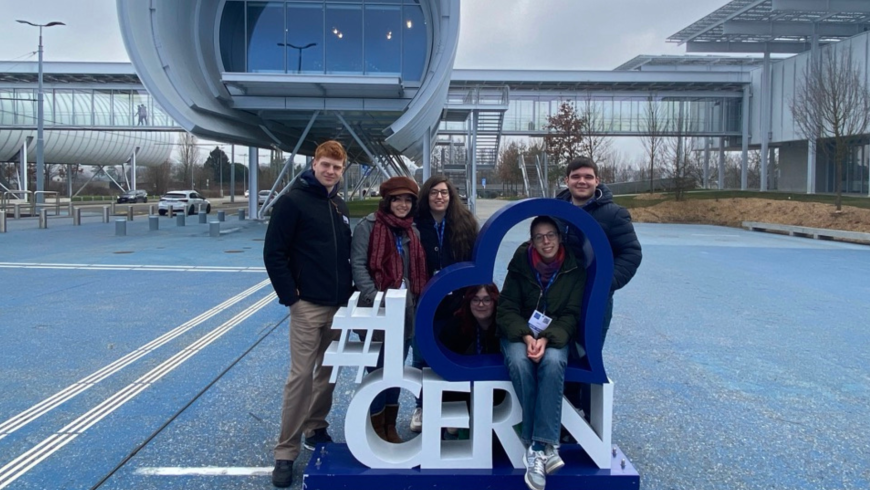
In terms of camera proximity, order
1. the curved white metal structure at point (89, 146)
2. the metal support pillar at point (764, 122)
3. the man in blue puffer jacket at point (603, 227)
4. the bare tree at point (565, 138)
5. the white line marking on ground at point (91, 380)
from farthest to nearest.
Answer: the curved white metal structure at point (89, 146), the metal support pillar at point (764, 122), the bare tree at point (565, 138), the white line marking on ground at point (91, 380), the man in blue puffer jacket at point (603, 227)

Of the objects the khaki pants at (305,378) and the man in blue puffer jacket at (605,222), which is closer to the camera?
the khaki pants at (305,378)

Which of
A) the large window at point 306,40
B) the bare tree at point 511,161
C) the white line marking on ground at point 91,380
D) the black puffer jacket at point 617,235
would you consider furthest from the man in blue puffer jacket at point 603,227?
the bare tree at point 511,161

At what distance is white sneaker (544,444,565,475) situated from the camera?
10.7ft

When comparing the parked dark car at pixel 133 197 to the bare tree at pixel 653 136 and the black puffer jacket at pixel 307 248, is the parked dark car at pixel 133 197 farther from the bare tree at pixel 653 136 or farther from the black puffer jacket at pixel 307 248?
the black puffer jacket at pixel 307 248

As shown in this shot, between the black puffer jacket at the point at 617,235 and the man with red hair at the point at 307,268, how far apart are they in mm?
1465

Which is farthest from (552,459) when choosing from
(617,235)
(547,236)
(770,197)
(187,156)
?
(187,156)

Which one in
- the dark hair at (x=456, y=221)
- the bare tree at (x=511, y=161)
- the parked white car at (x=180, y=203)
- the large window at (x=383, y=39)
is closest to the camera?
the dark hair at (x=456, y=221)

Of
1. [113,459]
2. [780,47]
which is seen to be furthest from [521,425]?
[780,47]

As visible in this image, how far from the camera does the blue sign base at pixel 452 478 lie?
3311 mm

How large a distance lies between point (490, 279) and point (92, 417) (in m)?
3.01

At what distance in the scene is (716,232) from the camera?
Answer: 22.8 m

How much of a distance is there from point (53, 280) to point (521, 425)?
31.9ft

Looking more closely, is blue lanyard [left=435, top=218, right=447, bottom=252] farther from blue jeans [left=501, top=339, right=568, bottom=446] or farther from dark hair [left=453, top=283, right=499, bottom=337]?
blue jeans [left=501, top=339, right=568, bottom=446]

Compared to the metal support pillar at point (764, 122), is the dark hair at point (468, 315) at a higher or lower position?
lower
